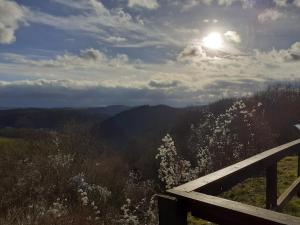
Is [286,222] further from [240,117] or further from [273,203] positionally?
[240,117]

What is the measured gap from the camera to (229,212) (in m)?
1.99

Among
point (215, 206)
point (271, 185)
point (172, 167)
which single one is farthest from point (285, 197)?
point (172, 167)

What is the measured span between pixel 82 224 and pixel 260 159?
8.42m

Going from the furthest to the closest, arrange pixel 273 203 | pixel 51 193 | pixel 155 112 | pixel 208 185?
pixel 155 112
pixel 51 193
pixel 273 203
pixel 208 185

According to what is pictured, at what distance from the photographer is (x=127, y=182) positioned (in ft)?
91.4

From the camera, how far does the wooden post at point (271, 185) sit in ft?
12.7

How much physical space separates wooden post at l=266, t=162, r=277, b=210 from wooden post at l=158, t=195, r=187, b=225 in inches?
74.6

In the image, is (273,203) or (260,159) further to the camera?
(273,203)

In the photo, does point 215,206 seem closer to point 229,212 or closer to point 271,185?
point 229,212

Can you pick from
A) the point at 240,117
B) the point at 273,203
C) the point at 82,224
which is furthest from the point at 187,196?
the point at 240,117

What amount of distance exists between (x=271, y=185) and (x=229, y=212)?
2.17 m

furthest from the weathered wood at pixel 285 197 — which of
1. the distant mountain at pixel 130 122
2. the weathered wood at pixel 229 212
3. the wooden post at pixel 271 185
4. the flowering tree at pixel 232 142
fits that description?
the distant mountain at pixel 130 122

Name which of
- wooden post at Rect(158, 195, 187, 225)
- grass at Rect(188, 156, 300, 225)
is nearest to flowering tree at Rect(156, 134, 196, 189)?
grass at Rect(188, 156, 300, 225)

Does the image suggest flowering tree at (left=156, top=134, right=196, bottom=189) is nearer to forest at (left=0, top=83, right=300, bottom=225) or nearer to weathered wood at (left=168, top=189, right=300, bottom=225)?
forest at (left=0, top=83, right=300, bottom=225)
